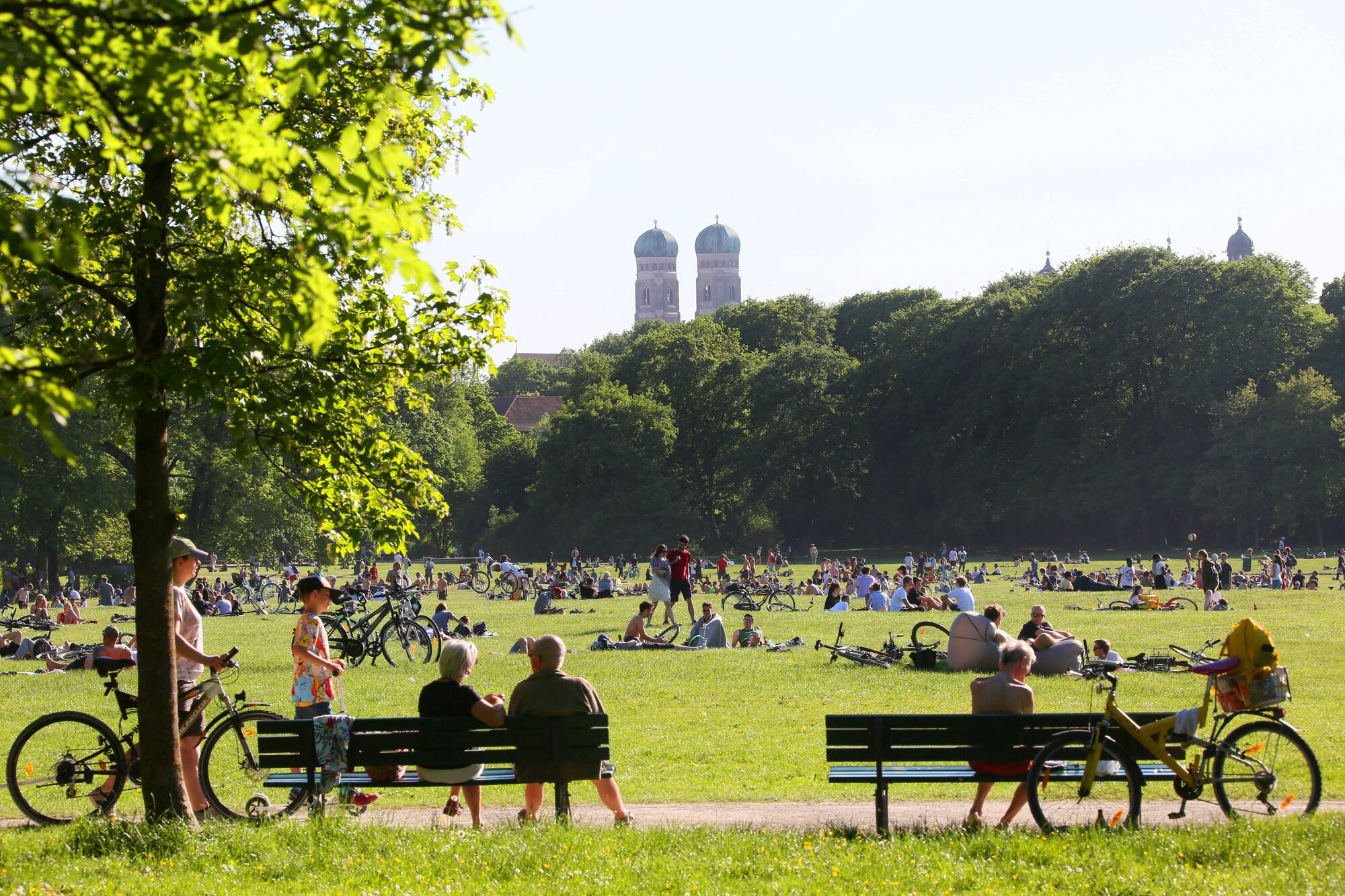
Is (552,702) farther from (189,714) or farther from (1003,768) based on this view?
(1003,768)

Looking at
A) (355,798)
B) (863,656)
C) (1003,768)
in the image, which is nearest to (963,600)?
(863,656)

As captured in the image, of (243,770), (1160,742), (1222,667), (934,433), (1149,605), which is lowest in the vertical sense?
(1149,605)

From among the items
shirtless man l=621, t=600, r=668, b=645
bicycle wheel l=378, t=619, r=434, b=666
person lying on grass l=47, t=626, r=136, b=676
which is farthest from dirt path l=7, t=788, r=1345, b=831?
shirtless man l=621, t=600, r=668, b=645

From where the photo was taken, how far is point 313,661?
27.6ft

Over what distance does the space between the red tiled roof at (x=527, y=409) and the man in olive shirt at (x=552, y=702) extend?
114332mm

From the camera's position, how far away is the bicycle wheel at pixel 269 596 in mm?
35281

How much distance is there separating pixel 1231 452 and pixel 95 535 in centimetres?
4653

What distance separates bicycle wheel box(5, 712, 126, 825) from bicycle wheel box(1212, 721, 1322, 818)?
21.3ft

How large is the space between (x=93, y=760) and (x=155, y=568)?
158cm

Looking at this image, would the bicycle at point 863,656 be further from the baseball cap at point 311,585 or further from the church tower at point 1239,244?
the church tower at point 1239,244

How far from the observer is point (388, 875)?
6.57 meters

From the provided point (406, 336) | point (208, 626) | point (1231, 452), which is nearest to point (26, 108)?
point (406, 336)

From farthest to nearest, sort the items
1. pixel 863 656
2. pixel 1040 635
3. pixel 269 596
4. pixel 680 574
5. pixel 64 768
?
pixel 269 596
pixel 680 574
pixel 863 656
pixel 1040 635
pixel 64 768

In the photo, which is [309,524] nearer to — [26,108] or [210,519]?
[210,519]
